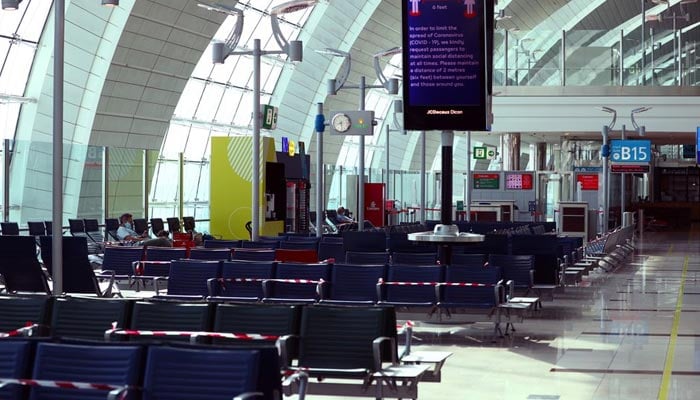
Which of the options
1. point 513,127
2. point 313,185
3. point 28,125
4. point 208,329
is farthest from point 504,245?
point 513,127

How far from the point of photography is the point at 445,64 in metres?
15.0

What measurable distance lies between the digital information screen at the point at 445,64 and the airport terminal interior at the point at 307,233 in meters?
0.02

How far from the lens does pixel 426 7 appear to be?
14.9 m

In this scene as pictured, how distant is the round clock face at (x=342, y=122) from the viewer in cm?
2864

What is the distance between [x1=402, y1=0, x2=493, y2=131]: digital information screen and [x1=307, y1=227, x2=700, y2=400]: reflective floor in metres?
2.63

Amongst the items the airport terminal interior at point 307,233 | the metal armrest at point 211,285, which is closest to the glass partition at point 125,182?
the airport terminal interior at point 307,233

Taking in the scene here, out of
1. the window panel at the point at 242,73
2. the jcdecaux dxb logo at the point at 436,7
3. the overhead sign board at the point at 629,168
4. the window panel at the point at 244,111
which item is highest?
the window panel at the point at 242,73

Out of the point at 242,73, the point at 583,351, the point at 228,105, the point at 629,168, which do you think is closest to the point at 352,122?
the point at 583,351

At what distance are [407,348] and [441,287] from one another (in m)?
4.83

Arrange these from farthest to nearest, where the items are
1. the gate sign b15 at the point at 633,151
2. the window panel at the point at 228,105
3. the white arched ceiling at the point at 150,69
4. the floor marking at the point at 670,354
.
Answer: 1. the window panel at the point at 228,105
2. the gate sign b15 at the point at 633,151
3. the white arched ceiling at the point at 150,69
4. the floor marking at the point at 670,354

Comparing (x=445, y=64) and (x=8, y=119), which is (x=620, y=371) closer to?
(x=445, y=64)

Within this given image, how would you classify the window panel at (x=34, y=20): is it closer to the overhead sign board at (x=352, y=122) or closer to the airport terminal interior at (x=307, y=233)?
the airport terminal interior at (x=307, y=233)

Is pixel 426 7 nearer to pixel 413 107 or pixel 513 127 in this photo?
pixel 413 107

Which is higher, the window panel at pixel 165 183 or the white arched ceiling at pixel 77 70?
the white arched ceiling at pixel 77 70
